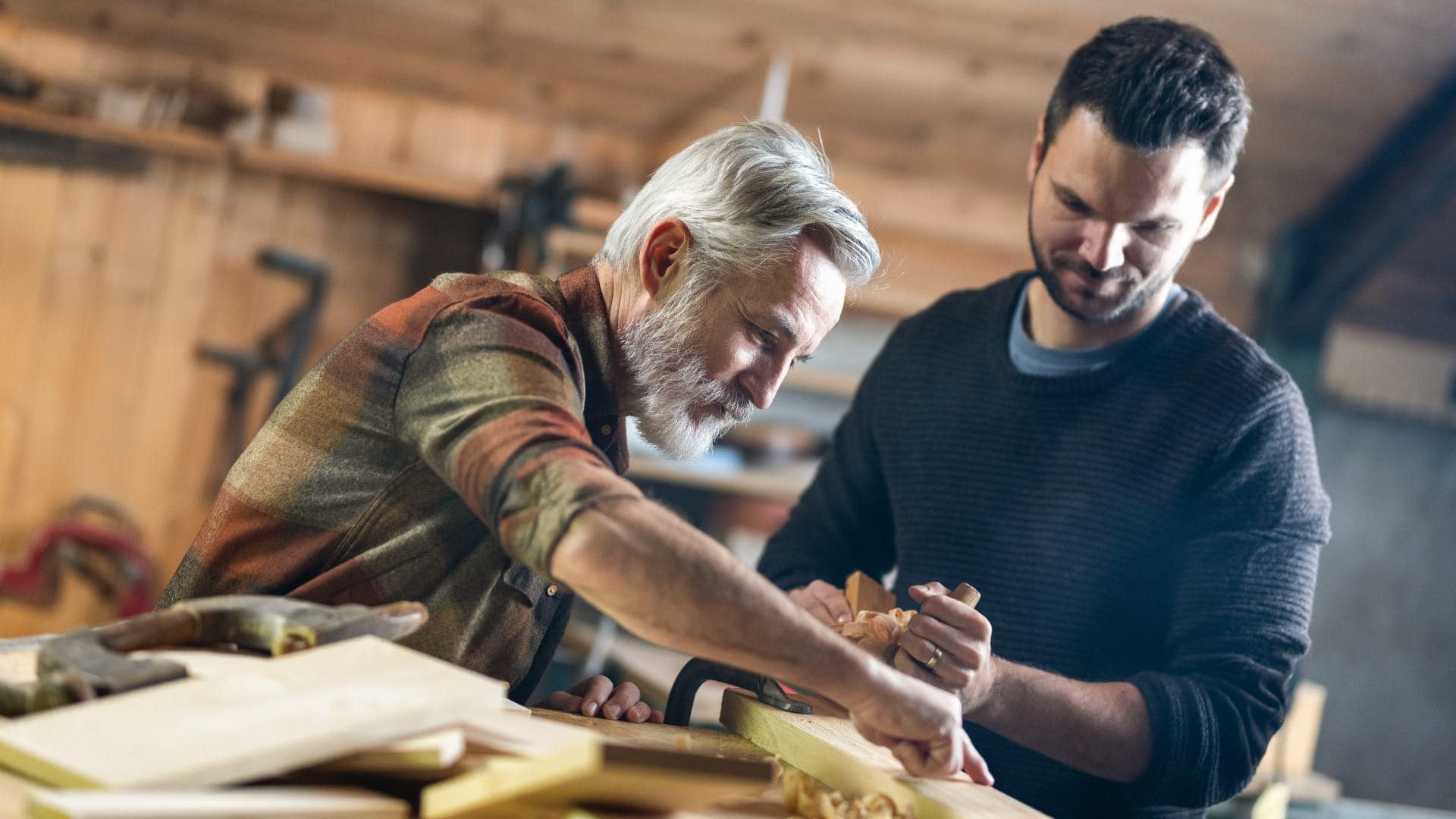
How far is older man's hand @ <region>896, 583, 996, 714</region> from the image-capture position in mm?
1450

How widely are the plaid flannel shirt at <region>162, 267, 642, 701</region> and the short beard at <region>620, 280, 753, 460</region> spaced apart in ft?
0.44

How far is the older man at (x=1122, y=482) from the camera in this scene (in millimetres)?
1671

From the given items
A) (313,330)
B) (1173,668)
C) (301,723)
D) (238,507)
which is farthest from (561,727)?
(313,330)

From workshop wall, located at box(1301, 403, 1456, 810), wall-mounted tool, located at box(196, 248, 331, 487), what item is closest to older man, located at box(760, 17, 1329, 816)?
wall-mounted tool, located at box(196, 248, 331, 487)

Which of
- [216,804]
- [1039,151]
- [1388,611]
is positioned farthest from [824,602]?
[1388,611]

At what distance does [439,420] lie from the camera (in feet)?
4.13

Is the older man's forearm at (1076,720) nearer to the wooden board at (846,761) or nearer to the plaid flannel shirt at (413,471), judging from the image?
the wooden board at (846,761)

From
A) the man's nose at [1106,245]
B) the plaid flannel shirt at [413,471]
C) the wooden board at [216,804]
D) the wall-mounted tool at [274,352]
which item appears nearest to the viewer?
the wooden board at [216,804]

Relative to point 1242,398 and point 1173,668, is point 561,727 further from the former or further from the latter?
point 1242,398

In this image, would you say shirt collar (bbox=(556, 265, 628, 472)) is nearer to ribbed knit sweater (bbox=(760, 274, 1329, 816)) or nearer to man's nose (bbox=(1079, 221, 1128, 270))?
ribbed knit sweater (bbox=(760, 274, 1329, 816))

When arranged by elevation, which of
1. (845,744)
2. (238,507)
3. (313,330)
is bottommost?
(313,330)

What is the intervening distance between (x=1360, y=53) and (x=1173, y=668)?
3.45 meters

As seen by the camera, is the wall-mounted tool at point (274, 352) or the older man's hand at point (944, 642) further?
the wall-mounted tool at point (274, 352)

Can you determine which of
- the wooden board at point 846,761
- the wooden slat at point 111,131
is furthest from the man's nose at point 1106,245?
the wooden slat at point 111,131
